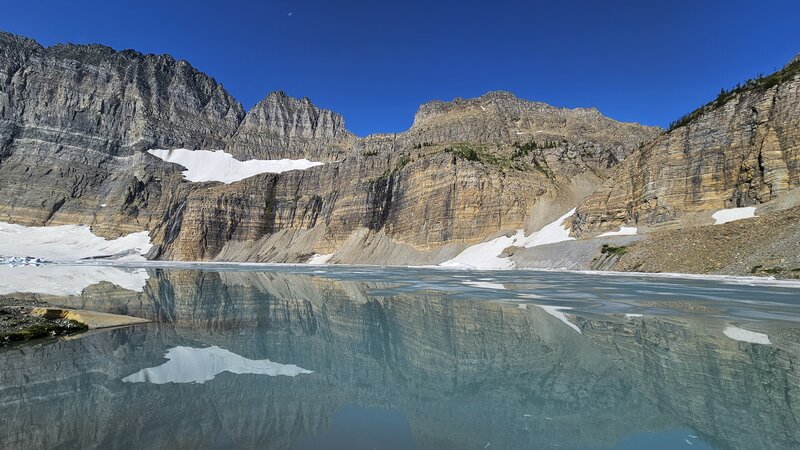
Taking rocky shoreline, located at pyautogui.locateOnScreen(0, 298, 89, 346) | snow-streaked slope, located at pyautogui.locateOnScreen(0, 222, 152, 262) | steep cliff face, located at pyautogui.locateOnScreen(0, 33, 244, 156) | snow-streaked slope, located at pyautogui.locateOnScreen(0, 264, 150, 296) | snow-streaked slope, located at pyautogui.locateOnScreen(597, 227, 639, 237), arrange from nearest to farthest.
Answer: rocky shoreline, located at pyautogui.locateOnScreen(0, 298, 89, 346) < snow-streaked slope, located at pyautogui.locateOnScreen(0, 264, 150, 296) < snow-streaked slope, located at pyautogui.locateOnScreen(597, 227, 639, 237) < snow-streaked slope, located at pyautogui.locateOnScreen(0, 222, 152, 262) < steep cliff face, located at pyautogui.locateOnScreen(0, 33, 244, 156)

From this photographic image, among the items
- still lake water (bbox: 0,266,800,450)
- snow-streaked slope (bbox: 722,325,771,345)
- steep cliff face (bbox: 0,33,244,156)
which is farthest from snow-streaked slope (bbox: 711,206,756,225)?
steep cliff face (bbox: 0,33,244,156)

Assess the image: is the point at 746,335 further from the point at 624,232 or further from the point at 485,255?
the point at 485,255

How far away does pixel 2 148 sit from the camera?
137000mm

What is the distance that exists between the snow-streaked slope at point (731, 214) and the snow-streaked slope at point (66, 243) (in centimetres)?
12561

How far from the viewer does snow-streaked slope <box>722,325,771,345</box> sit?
31.5ft

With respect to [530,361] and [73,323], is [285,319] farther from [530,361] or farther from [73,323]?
[530,361]

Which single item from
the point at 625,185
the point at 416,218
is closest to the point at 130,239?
the point at 416,218

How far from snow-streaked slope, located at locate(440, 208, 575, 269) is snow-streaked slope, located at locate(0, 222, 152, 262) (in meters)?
93.1

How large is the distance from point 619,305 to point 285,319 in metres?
12.6

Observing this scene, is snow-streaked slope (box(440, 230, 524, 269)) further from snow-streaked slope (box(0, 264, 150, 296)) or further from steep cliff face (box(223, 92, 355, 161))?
steep cliff face (box(223, 92, 355, 161))

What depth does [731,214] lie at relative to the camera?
4269 centimetres

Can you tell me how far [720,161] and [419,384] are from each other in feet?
175

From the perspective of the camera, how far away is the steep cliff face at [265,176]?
267 feet

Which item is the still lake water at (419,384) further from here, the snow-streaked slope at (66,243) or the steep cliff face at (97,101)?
the steep cliff face at (97,101)
